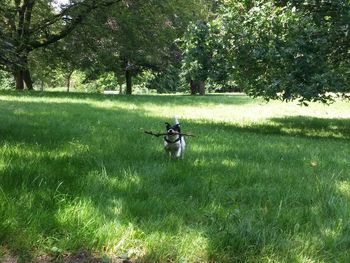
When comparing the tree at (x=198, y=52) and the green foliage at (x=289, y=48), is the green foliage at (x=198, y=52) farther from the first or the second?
the green foliage at (x=289, y=48)

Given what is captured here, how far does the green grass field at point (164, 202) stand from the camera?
10.8 feet

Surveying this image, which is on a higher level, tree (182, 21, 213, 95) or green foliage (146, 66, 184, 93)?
tree (182, 21, 213, 95)

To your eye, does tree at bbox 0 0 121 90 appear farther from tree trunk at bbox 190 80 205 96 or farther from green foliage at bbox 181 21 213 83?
tree trunk at bbox 190 80 205 96

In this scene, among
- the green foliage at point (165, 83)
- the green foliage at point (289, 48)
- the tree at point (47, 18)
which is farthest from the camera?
the green foliage at point (165, 83)

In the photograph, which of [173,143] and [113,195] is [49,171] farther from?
[173,143]

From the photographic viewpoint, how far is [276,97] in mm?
11859

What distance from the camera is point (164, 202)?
4.26 meters

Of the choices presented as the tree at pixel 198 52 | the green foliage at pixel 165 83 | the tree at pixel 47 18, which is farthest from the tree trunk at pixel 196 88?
the tree at pixel 198 52

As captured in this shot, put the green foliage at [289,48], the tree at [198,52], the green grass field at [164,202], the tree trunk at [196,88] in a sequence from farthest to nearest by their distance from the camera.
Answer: the tree trunk at [196,88]
the tree at [198,52]
the green foliage at [289,48]
the green grass field at [164,202]

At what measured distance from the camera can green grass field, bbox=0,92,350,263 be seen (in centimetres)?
329

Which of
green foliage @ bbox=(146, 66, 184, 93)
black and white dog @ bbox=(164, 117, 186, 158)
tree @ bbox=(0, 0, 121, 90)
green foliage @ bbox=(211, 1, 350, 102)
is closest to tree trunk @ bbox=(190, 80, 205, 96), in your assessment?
green foliage @ bbox=(146, 66, 184, 93)

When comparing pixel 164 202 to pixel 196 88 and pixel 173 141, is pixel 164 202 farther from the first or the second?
pixel 196 88

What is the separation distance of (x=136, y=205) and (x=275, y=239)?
1.21 m

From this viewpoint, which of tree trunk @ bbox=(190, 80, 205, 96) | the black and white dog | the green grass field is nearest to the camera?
the green grass field
